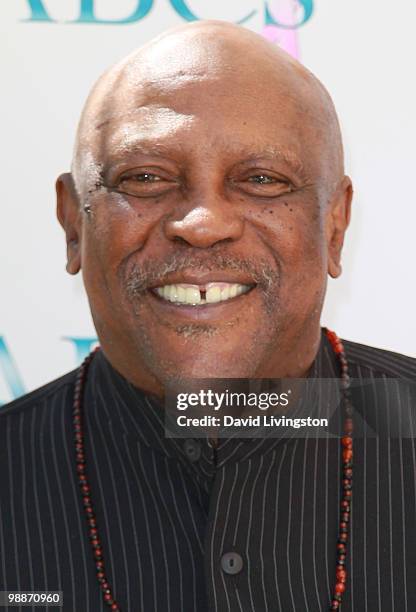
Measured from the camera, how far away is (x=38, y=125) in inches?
79.4

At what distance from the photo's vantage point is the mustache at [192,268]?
1399 millimetres

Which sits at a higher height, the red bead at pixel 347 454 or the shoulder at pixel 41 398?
the shoulder at pixel 41 398

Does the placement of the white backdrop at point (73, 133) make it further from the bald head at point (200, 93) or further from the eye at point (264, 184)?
the eye at point (264, 184)

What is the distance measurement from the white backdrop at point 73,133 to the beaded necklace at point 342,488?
0.32 metres

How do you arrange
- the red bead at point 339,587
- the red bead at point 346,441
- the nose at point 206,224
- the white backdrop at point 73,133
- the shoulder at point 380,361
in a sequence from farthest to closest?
the white backdrop at point 73,133, the shoulder at point 380,361, the red bead at point 346,441, the red bead at point 339,587, the nose at point 206,224

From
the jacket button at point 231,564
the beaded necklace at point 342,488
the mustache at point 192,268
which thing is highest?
the mustache at point 192,268

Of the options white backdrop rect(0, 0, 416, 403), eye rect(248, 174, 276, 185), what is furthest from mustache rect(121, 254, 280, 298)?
white backdrop rect(0, 0, 416, 403)

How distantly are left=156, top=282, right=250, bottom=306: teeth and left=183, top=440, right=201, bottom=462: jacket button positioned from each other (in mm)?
224

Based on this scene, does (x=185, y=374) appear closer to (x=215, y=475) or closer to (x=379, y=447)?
(x=215, y=475)

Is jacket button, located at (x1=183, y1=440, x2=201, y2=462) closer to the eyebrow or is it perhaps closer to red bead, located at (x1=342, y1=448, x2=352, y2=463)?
red bead, located at (x1=342, y1=448, x2=352, y2=463)

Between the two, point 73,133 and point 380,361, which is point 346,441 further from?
point 73,133

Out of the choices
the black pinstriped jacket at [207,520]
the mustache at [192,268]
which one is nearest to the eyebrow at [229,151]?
the mustache at [192,268]

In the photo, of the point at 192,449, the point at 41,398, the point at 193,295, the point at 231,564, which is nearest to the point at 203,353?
the point at 193,295

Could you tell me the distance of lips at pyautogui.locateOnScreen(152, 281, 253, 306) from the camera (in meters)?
1.42
